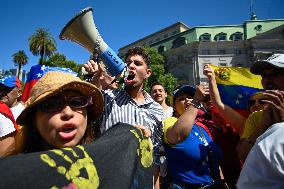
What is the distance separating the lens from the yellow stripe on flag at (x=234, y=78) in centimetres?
420

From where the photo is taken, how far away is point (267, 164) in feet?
4.50

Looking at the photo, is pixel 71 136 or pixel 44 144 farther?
pixel 44 144

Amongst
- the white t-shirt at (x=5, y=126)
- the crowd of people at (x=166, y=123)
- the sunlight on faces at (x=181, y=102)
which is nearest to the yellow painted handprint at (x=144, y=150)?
the crowd of people at (x=166, y=123)

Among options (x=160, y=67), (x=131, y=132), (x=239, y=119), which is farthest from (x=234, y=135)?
(x=160, y=67)

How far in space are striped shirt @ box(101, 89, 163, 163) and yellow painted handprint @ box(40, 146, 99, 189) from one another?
1.33 m

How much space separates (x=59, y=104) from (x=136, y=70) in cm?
167

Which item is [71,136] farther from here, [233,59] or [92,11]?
[233,59]

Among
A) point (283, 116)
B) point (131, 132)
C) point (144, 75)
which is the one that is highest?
point (144, 75)

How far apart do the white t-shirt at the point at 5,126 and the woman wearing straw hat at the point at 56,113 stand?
119 cm

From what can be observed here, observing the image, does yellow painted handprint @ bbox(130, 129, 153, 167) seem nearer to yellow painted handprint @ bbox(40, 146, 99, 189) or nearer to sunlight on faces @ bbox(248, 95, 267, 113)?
yellow painted handprint @ bbox(40, 146, 99, 189)

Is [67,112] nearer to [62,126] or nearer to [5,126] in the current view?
[62,126]

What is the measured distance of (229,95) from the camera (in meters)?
4.07

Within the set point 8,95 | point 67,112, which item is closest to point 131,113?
point 67,112

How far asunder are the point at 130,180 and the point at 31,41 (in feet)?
138
